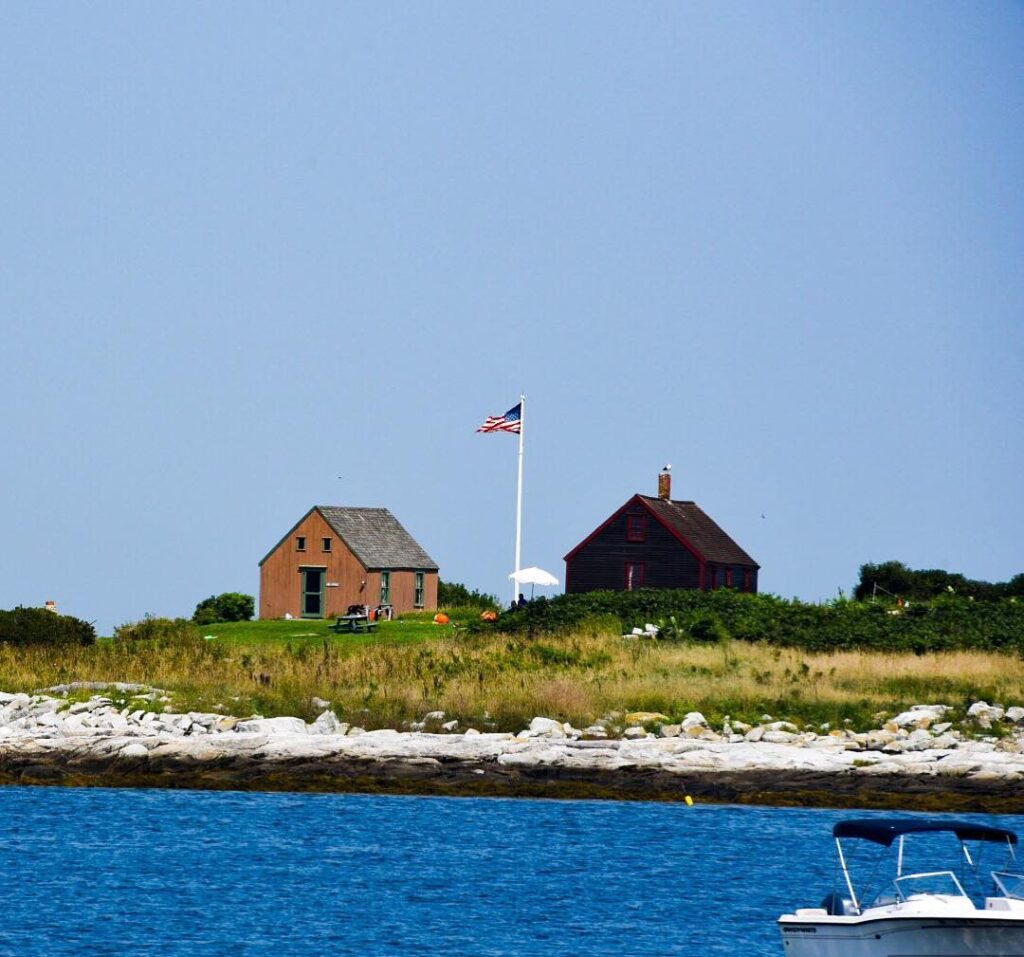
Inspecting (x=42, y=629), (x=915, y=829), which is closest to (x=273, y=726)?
(x=42, y=629)

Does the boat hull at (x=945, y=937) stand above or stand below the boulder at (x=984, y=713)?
below

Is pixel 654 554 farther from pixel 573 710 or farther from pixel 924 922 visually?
pixel 924 922

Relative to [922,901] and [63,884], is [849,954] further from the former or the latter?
[63,884]

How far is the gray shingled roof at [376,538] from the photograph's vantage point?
72.7 meters

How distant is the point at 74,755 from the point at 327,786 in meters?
6.01

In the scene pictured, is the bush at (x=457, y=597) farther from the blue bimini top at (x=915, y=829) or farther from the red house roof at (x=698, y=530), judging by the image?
the blue bimini top at (x=915, y=829)

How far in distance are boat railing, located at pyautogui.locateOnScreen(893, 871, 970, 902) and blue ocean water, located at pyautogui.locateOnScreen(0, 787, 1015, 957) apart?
461 cm

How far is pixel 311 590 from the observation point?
Result: 7319 cm

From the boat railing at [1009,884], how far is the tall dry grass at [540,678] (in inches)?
849

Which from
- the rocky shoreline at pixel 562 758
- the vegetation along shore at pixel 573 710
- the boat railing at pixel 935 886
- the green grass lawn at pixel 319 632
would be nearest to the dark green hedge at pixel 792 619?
the vegetation along shore at pixel 573 710

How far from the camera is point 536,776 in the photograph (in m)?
38.4

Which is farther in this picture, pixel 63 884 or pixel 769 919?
pixel 63 884

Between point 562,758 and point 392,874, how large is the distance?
28.4 ft

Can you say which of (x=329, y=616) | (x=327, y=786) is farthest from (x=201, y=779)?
(x=329, y=616)
